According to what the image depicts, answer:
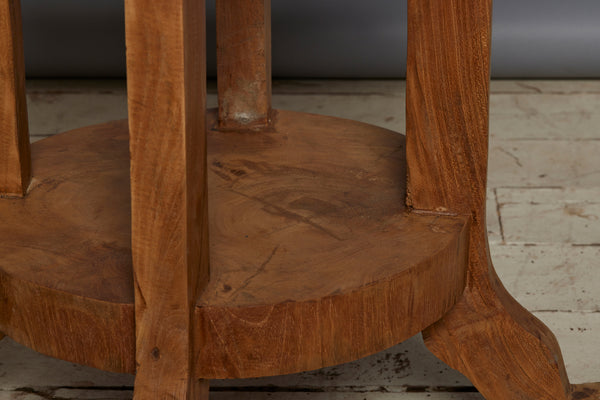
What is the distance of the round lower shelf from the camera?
62 centimetres

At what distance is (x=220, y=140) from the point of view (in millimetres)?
894

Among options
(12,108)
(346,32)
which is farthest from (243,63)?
(346,32)

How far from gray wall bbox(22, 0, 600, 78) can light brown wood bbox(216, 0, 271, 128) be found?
0.80m

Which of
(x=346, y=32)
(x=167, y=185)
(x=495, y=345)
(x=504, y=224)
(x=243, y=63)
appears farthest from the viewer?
(x=346, y=32)

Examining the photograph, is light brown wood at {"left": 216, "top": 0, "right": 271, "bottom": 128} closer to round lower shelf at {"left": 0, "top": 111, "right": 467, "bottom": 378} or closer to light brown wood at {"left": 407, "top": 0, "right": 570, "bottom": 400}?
round lower shelf at {"left": 0, "top": 111, "right": 467, "bottom": 378}

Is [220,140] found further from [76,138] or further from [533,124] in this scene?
[533,124]

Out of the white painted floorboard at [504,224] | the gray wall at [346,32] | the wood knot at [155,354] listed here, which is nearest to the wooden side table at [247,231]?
the wood knot at [155,354]

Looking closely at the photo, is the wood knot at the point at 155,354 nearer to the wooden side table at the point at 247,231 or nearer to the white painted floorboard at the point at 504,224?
the wooden side table at the point at 247,231

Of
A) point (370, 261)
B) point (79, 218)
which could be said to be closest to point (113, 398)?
point (79, 218)

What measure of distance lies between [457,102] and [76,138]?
1.24 feet

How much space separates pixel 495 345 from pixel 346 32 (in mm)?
1039

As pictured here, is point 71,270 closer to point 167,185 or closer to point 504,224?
point 167,185

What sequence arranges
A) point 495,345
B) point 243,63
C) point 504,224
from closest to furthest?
point 495,345 < point 243,63 < point 504,224

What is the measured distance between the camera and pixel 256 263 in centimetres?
67
